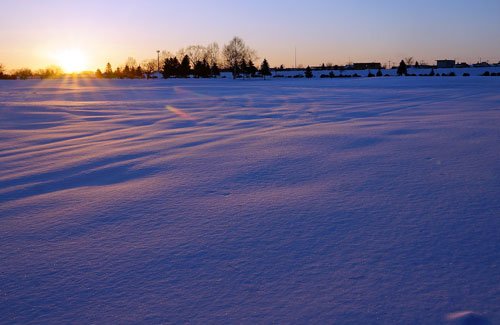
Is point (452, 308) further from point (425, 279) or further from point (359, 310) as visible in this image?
point (359, 310)

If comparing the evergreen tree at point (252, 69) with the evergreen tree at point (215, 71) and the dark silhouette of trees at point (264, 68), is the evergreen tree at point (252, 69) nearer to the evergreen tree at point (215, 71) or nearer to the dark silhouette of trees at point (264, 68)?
the dark silhouette of trees at point (264, 68)

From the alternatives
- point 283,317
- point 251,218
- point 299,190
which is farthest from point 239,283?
point 299,190

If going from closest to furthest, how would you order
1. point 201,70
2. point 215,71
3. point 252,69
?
1. point 201,70
2. point 252,69
3. point 215,71

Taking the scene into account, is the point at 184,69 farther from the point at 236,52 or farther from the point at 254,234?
the point at 254,234

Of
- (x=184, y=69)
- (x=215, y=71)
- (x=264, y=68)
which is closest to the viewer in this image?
(x=264, y=68)

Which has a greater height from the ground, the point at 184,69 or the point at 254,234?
the point at 184,69

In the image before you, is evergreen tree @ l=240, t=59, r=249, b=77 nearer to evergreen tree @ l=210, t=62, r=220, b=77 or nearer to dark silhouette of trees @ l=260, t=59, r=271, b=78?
evergreen tree @ l=210, t=62, r=220, b=77

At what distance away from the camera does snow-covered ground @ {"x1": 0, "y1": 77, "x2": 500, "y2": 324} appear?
163cm

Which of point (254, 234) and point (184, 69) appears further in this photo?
point (184, 69)

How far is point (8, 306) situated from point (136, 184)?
1771 millimetres

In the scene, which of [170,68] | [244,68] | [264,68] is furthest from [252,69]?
[170,68]

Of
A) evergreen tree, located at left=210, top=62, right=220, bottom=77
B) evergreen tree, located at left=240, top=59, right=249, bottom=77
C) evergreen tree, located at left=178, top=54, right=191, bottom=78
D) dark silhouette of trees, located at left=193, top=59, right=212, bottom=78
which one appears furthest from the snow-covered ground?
evergreen tree, located at left=240, top=59, right=249, bottom=77

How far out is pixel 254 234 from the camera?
7.56ft

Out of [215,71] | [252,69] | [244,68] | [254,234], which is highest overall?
[244,68]
